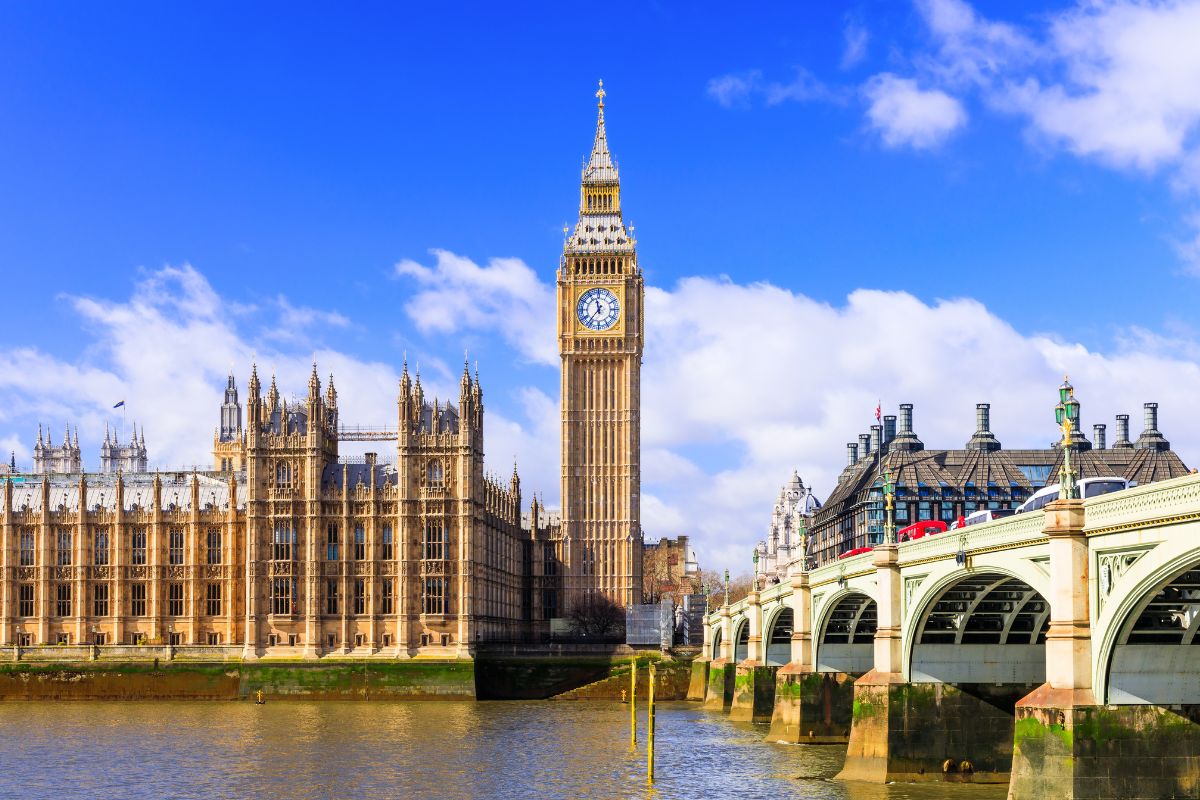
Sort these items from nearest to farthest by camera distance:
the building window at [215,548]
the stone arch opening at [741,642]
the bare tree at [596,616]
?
the stone arch opening at [741,642], the building window at [215,548], the bare tree at [596,616]

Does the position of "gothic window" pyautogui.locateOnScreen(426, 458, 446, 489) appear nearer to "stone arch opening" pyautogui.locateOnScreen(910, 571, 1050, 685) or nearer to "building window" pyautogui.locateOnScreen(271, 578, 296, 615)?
"building window" pyautogui.locateOnScreen(271, 578, 296, 615)

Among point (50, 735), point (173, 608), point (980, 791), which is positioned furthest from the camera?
point (173, 608)

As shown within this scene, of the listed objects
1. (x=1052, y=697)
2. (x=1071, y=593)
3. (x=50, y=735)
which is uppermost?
(x=1071, y=593)

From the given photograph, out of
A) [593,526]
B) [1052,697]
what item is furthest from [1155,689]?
[593,526]

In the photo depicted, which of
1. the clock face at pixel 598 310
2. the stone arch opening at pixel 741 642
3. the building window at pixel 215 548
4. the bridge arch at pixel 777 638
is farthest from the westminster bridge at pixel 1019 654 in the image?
the clock face at pixel 598 310

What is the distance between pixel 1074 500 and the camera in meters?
42.2

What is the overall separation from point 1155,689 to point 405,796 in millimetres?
29063

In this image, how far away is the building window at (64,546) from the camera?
13375 centimetres

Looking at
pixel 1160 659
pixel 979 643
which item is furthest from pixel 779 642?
pixel 1160 659

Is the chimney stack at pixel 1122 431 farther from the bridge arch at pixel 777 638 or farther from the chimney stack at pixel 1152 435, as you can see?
the bridge arch at pixel 777 638

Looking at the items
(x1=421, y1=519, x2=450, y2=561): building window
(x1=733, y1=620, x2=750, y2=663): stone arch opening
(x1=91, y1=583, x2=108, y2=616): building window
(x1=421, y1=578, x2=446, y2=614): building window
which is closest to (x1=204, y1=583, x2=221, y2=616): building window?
(x1=91, y1=583, x2=108, y2=616): building window

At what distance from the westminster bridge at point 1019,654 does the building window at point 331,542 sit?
42199mm

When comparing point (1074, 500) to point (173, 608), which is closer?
point (1074, 500)

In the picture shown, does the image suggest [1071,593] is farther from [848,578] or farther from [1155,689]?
[848,578]
